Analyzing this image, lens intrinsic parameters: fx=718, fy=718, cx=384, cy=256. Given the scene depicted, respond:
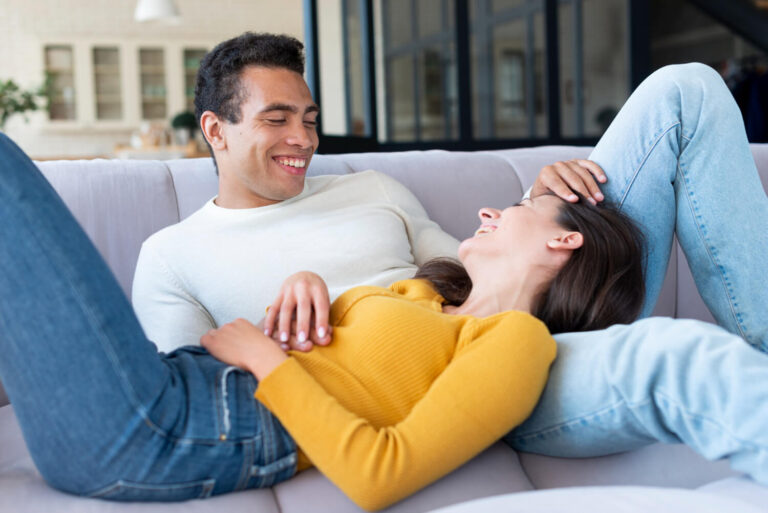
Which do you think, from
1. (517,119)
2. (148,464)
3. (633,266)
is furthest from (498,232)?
(517,119)

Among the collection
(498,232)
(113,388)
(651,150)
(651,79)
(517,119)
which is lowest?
(113,388)

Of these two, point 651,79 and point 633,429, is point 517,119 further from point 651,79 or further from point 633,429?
point 633,429

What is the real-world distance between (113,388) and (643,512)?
612 millimetres

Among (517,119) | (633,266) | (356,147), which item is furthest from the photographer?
(517,119)

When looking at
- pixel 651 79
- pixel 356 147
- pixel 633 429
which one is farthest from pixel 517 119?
pixel 633 429

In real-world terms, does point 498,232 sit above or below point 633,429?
above

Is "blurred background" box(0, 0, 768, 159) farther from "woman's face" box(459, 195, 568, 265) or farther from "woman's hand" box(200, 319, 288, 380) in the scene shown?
"woman's hand" box(200, 319, 288, 380)

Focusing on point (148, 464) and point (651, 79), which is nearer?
point (148, 464)

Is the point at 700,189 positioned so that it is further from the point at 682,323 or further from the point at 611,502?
the point at 611,502

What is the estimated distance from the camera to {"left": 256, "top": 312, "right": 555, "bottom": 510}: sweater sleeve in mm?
875

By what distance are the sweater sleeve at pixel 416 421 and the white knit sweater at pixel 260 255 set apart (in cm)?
52

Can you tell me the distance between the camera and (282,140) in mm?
1599

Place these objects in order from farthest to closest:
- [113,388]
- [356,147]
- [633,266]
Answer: [356,147] → [633,266] → [113,388]

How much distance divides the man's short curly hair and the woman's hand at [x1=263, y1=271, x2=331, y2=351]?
636 millimetres
